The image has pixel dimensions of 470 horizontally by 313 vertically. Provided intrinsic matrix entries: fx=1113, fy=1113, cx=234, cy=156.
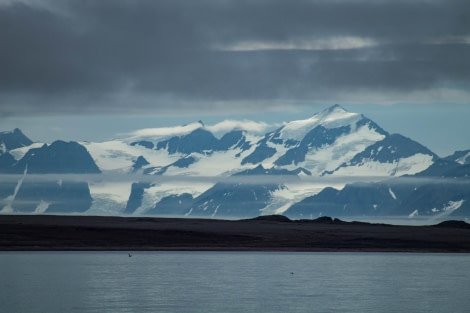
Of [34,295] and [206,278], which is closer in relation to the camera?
[34,295]

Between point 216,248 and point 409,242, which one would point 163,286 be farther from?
point 409,242

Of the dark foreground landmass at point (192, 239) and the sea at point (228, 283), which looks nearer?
the sea at point (228, 283)

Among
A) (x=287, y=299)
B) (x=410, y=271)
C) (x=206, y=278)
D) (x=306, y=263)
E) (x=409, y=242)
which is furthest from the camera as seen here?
(x=409, y=242)

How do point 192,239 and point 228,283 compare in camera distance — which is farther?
point 192,239

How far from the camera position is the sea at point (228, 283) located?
8231 cm

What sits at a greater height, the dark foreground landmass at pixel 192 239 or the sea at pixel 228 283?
the dark foreground landmass at pixel 192 239

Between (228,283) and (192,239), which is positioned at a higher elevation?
(192,239)

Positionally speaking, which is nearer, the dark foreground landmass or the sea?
the sea

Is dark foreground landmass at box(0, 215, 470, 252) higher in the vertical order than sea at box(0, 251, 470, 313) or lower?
higher

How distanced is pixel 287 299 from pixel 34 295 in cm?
1993

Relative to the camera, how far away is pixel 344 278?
108 m

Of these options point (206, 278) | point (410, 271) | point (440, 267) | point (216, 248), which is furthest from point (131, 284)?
point (216, 248)

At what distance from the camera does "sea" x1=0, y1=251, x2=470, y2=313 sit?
8231 cm

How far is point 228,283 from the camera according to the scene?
100 m
